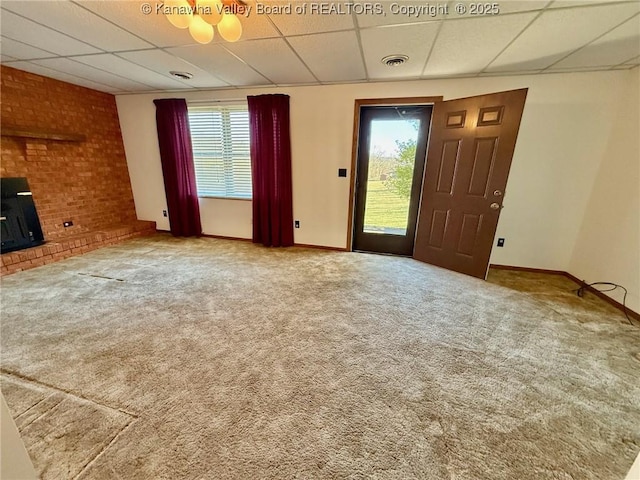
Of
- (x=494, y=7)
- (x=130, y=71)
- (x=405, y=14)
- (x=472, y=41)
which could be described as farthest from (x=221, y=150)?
(x=494, y=7)

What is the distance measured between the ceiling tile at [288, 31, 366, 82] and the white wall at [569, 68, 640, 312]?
268 centimetres

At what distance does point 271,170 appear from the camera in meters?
3.72

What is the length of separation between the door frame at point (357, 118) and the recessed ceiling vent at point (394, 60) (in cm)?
60

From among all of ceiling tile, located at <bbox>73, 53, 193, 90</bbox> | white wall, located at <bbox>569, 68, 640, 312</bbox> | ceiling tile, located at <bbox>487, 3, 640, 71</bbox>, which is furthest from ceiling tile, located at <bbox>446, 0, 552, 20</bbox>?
ceiling tile, located at <bbox>73, 53, 193, 90</bbox>

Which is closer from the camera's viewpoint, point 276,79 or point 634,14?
point 634,14

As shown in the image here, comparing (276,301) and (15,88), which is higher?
(15,88)

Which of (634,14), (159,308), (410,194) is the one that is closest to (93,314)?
(159,308)

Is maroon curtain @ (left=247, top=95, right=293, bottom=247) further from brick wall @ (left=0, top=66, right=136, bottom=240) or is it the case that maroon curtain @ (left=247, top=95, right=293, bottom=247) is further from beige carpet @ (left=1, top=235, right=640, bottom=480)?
brick wall @ (left=0, top=66, right=136, bottom=240)

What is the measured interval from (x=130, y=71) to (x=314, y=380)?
390 centimetres

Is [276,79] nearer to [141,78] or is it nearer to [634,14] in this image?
[141,78]

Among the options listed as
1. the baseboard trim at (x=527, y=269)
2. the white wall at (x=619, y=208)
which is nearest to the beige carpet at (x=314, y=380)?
the white wall at (x=619, y=208)

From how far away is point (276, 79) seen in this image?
318 centimetres

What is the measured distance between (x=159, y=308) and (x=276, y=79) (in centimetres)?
292

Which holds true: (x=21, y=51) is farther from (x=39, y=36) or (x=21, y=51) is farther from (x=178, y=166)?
(x=178, y=166)
